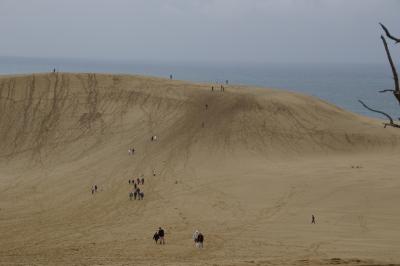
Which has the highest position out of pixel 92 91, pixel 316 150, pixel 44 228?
pixel 92 91

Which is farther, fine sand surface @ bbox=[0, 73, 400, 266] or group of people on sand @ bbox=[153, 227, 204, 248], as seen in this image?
fine sand surface @ bbox=[0, 73, 400, 266]

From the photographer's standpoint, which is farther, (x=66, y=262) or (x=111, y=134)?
(x=111, y=134)

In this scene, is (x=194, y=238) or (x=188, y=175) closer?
(x=194, y=238)

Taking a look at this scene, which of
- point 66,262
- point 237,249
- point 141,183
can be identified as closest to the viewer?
point 66,262

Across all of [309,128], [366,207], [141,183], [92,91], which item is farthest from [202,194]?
[92,91]

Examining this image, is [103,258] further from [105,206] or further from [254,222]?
[105,206]

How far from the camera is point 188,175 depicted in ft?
108

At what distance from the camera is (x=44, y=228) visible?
2294 centimetres

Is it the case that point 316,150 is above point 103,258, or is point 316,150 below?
above

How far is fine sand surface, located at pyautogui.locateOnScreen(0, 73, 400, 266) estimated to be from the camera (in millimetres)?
18906

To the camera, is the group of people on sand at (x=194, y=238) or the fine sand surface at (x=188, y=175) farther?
the fine sand surface at (x=188, y=175)

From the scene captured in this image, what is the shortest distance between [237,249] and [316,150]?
21.3 meters

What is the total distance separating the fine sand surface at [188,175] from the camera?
18.9m

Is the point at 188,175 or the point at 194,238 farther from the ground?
the point at 188,175
